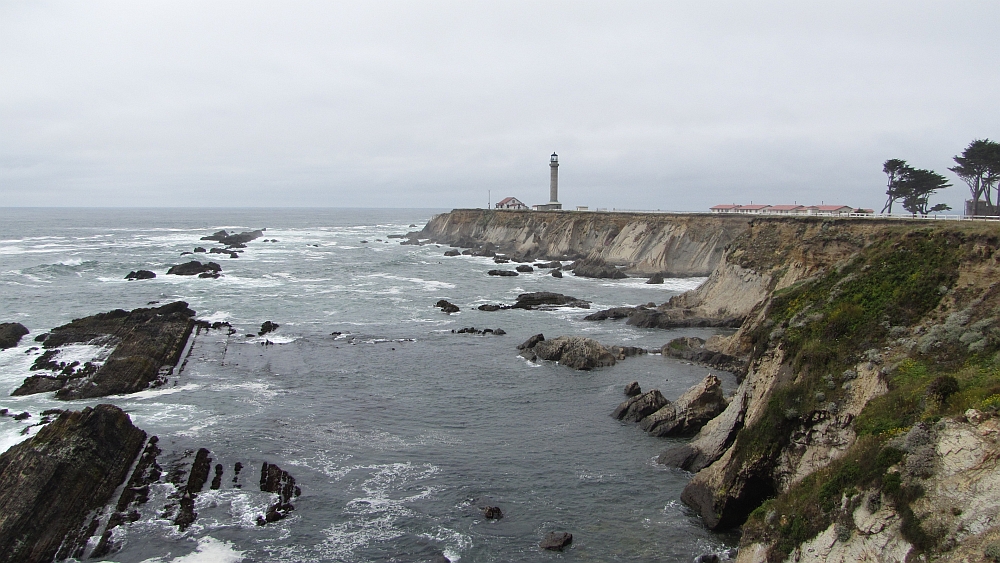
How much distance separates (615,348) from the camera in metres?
35.1

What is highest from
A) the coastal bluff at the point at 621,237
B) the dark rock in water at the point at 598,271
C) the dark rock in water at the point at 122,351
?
the coastal bluff at the point at 621,237

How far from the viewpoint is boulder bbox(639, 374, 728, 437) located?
76.7 ft

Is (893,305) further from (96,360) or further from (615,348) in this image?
(96,360)

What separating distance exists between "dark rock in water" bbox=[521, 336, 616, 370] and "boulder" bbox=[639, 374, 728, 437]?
27.7 feet

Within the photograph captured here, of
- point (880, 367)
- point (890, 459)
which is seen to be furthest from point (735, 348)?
point (890, 459)

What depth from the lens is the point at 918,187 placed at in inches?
2243

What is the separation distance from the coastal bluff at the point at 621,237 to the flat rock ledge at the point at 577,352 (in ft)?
68.6

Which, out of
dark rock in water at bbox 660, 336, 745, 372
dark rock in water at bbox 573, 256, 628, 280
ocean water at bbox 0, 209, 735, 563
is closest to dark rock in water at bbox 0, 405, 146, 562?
ocean water at bbox 0, 209, 735, 563

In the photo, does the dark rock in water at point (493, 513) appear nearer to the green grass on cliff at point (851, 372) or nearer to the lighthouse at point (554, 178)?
the green grass on cliff at point (851, 372)

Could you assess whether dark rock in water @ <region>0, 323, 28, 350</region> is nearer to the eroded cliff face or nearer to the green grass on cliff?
the eroded cliff face

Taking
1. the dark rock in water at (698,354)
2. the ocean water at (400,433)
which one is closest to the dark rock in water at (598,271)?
the ocean water at (400,433)

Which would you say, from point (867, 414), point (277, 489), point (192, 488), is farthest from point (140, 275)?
point (867, 414)

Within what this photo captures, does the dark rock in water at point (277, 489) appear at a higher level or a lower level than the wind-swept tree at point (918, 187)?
lower

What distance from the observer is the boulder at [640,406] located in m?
25.0
